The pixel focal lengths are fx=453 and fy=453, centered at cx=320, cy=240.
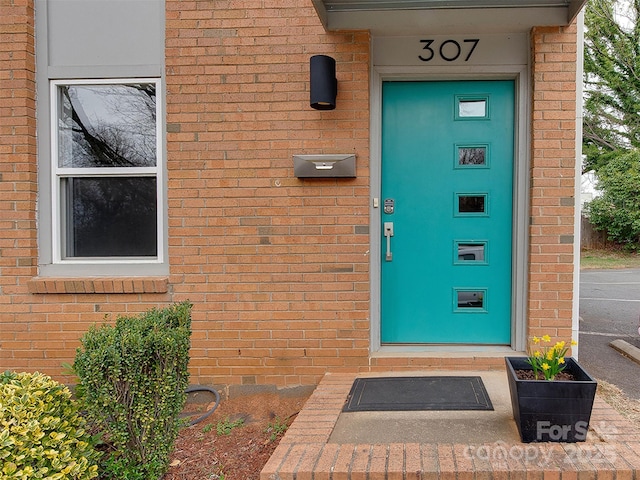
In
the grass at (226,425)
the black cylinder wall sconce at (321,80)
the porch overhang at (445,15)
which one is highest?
the porch overhang at (445,15)

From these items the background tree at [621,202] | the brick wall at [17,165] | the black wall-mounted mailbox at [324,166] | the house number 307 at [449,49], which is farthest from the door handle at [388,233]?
the background tree at [621,202]

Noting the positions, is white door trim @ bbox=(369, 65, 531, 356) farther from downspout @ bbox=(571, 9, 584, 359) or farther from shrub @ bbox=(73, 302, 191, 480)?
shrub @ bbox=(73, 302, 191, 480)

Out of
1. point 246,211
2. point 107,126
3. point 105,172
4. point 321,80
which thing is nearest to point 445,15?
point 321,80

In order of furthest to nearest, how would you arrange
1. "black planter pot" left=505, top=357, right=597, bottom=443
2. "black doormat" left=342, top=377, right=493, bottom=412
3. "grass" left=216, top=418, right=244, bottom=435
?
"grass" left=216, top=418, right=244, bottom=435, "black doormat" left=342, top=377, right=493, bottom=412, "black planter pot" left=505, top=357, right=597, bottom=443

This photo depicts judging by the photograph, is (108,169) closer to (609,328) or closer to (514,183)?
(514,183)

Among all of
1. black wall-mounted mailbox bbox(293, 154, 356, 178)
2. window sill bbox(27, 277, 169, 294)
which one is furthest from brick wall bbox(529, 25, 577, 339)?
window sill bbox(27, 277, 169, 294)

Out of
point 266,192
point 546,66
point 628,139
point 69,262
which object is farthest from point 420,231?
point 628,139

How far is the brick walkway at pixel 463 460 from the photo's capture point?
221 centimetres

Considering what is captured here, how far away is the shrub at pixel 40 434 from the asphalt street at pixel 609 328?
13.3ft

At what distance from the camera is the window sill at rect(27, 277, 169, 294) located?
366 cm

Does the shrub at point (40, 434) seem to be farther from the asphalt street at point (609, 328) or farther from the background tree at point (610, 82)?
the background tree at point (610, 82)

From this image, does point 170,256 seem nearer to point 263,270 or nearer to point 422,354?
point 263,270

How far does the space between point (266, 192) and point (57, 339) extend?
212 centimetres

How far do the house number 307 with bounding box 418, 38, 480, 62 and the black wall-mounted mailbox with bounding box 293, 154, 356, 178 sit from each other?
3.49ft
